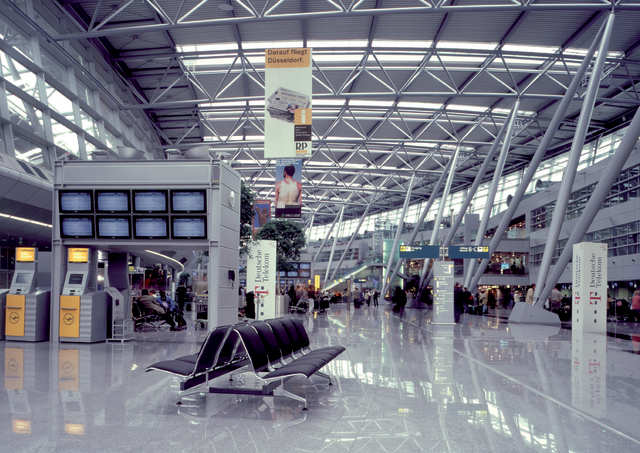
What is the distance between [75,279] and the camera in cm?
1418

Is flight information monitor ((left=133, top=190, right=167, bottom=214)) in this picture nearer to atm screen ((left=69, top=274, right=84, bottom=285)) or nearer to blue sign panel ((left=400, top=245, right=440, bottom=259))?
atm screen ((left=69, top=274, right=84, bottom=285))

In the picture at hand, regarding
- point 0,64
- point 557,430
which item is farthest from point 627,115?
point 557,430

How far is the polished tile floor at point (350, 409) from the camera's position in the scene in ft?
16.4

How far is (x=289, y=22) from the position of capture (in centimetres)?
2405

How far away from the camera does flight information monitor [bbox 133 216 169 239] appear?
14.0 m

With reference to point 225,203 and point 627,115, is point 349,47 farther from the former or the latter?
point 627,115

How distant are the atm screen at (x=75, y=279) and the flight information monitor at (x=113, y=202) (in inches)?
63.4

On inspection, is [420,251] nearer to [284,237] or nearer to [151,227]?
[284,237]

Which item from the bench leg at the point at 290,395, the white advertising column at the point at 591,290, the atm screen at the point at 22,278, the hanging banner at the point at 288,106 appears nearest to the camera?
the bench leg at the point at 290,395

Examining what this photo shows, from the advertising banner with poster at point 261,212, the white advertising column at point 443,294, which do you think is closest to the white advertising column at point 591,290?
the white advertising column at point 443,294

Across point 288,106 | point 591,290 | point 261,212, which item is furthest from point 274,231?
point 288,106

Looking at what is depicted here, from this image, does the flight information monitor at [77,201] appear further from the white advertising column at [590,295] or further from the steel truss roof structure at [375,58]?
the white advertising column at [590,295]

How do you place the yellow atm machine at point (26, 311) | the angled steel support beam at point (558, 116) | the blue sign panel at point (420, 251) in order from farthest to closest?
the blue sign panel at point (420, 251) < the angled steel support beam at point (558, 116) < the yellow atm machine at point (26, 311)

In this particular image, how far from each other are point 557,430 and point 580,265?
1595 centimetres
